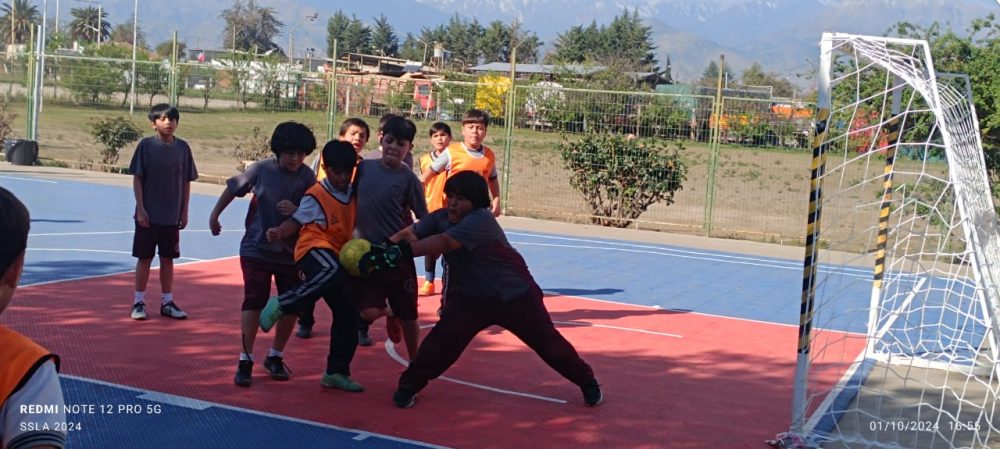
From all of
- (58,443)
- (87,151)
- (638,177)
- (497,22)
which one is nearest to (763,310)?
(638,177)

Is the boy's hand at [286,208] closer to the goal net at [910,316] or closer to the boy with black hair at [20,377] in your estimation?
the goal net at [910,316]

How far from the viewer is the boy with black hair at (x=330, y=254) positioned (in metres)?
6.68

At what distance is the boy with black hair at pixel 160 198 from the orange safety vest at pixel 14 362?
6.63 m

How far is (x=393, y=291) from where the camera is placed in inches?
275

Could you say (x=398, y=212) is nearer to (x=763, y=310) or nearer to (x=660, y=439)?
(x=660, y=439)

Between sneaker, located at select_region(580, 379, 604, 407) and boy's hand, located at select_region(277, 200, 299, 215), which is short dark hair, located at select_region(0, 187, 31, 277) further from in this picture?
sneaker, located at select_region(580, 379, 604, 407)

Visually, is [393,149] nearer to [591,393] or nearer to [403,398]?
[403,398]

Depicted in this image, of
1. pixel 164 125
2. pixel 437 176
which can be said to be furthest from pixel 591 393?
pixel 164 125

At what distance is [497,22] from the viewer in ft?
333

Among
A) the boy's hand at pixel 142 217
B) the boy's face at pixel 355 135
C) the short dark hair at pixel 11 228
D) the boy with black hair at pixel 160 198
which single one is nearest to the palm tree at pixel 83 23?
the boy with black hair at pixel 160 198

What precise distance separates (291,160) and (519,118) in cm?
1342

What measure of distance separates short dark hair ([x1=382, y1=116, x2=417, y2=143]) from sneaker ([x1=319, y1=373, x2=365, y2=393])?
1612mm

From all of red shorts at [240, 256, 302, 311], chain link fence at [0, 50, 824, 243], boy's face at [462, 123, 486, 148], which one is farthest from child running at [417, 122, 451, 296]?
chain link fence at [0, 50, 824, 243]

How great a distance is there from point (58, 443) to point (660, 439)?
4539 millimetres
